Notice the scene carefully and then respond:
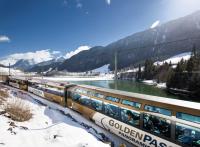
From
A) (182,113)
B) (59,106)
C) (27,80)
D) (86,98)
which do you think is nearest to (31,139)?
(182,113)

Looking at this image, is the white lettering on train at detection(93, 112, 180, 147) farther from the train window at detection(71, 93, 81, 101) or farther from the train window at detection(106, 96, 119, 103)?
the train window at detection(71, 93, 81, 101)

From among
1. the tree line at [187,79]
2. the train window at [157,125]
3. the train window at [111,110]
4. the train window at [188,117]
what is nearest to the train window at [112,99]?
the train window at [111,110]

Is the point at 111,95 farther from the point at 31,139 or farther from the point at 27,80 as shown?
the point at 27,80

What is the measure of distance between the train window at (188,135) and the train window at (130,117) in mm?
2864

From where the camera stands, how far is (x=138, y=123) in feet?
37.1

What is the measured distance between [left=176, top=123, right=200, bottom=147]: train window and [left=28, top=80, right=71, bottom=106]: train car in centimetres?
1513

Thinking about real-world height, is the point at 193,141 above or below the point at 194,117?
below

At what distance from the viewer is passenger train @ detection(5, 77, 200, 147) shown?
28.2 feet

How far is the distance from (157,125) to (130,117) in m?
2.19

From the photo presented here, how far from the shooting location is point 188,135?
838 centimetres

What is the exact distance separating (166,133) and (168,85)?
2589 inches

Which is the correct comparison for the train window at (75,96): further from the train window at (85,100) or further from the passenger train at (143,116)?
the train window at (85,100)

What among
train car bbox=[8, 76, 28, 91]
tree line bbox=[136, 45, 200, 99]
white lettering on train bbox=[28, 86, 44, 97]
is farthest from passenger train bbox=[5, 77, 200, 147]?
tree line bbox=[136, 45, 200, 99]

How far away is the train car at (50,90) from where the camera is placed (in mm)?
22870
